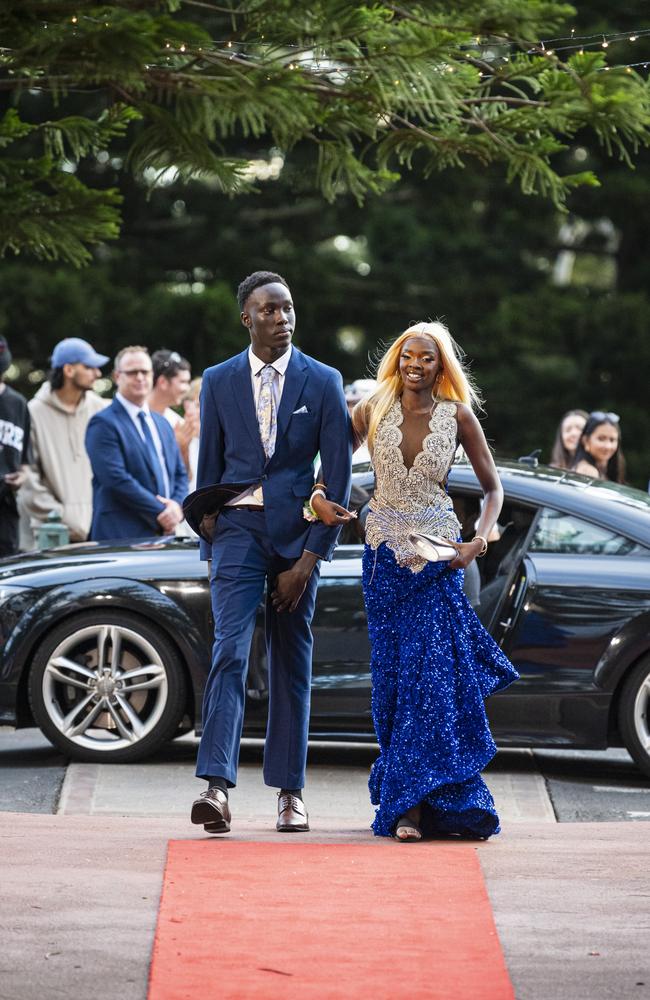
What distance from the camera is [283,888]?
5.73m

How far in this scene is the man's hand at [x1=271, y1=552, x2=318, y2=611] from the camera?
262 inches

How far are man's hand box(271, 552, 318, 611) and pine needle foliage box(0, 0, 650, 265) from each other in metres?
1.74

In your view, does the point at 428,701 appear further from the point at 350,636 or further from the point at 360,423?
the point at 350,636

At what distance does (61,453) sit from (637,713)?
16.0ft

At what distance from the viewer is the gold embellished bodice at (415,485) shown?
6.75 m

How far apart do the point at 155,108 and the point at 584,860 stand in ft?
10.8

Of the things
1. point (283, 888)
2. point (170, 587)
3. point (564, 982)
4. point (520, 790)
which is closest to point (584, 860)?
point (283, 888)

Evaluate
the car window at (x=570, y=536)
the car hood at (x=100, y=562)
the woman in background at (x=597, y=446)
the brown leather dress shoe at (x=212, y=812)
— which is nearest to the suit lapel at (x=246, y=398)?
the brown leather dress shoe at (x=212, y=812)

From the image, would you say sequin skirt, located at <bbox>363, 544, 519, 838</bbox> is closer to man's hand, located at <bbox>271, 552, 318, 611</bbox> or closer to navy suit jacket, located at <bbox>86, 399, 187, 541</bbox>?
man's hand, located at <bbox>271, 552, 318, 611</bbox>

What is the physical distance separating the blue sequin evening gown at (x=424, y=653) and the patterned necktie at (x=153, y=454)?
3.97 m

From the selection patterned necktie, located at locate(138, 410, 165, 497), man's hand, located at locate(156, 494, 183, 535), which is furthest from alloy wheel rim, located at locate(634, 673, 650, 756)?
Answer: patterned necktie, located at locate(138, 410, 165, 497)

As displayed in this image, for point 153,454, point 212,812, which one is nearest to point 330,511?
point 212,812

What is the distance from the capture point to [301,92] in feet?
24.6

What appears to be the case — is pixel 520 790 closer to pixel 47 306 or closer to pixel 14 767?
pixel 14 767
